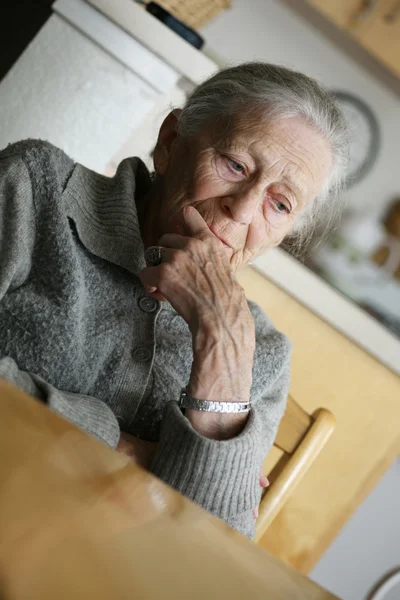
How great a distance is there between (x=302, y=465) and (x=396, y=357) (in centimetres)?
69

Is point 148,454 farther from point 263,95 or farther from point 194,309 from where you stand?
point 263,95

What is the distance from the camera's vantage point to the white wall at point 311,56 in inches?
112

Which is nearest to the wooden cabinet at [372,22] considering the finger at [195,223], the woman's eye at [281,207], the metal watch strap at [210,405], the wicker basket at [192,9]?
the wicker basket at [192,9]

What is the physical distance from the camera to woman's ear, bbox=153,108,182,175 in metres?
1.15

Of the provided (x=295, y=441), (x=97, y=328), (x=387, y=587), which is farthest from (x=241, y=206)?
(x=387, y=587)

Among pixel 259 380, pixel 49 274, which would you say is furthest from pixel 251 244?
pixel 49 274

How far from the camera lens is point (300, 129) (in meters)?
1.09

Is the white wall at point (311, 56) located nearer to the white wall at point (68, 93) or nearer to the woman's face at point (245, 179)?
the white wall at point (68, 93)

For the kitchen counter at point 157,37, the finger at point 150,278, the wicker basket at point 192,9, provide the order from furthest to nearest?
1. the wicker basket at point 192,9
2. the kitchen counter at point 157,37
3. the finger at point 150,278

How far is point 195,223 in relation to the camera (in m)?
1.01

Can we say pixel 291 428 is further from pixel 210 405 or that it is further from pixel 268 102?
pixel 268 102

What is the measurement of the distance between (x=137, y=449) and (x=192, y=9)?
1.63 metres

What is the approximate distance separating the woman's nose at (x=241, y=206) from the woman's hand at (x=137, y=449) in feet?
1.25

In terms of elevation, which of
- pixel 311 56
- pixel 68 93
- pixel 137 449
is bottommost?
pixel 137 449
